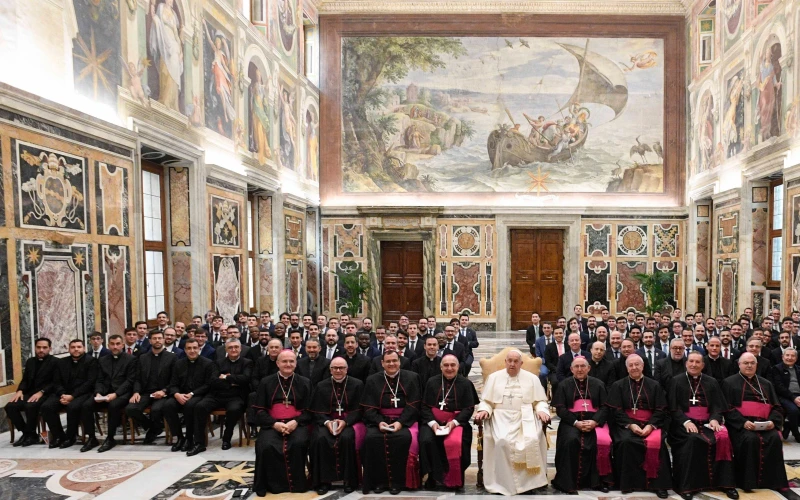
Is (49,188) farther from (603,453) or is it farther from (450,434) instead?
(603,453)

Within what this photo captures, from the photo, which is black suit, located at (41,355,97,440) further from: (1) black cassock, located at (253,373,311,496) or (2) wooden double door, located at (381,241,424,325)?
(2) wooden double door, located at (381,241,424,325)

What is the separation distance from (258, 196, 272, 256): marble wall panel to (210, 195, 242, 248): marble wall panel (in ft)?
6.97

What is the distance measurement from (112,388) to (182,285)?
382 cm

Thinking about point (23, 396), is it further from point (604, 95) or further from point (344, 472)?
point (604, 95)

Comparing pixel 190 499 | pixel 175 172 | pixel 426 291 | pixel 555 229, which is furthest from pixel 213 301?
pixel 555 229

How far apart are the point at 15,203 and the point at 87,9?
3.19 meters

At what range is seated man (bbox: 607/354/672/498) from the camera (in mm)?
5578

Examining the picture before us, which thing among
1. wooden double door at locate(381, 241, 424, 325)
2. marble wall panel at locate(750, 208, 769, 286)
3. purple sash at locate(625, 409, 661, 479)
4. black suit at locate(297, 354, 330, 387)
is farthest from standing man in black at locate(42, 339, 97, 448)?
marble wall panel at locate(750, 208, 769, 286)

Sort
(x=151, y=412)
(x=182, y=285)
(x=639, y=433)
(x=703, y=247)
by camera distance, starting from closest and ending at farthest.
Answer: (x=639, y=433), (x=151, y=412), (x=182, y=285), (x=703, y=247)

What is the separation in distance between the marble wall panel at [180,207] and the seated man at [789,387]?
1001cm

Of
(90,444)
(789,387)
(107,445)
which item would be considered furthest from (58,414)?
(789,387)

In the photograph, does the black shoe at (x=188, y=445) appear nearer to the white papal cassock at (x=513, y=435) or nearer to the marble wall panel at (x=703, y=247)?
the white papal cassock at (x=513, y=435)

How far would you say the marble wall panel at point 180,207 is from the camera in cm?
1070

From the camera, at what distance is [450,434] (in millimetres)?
5824
